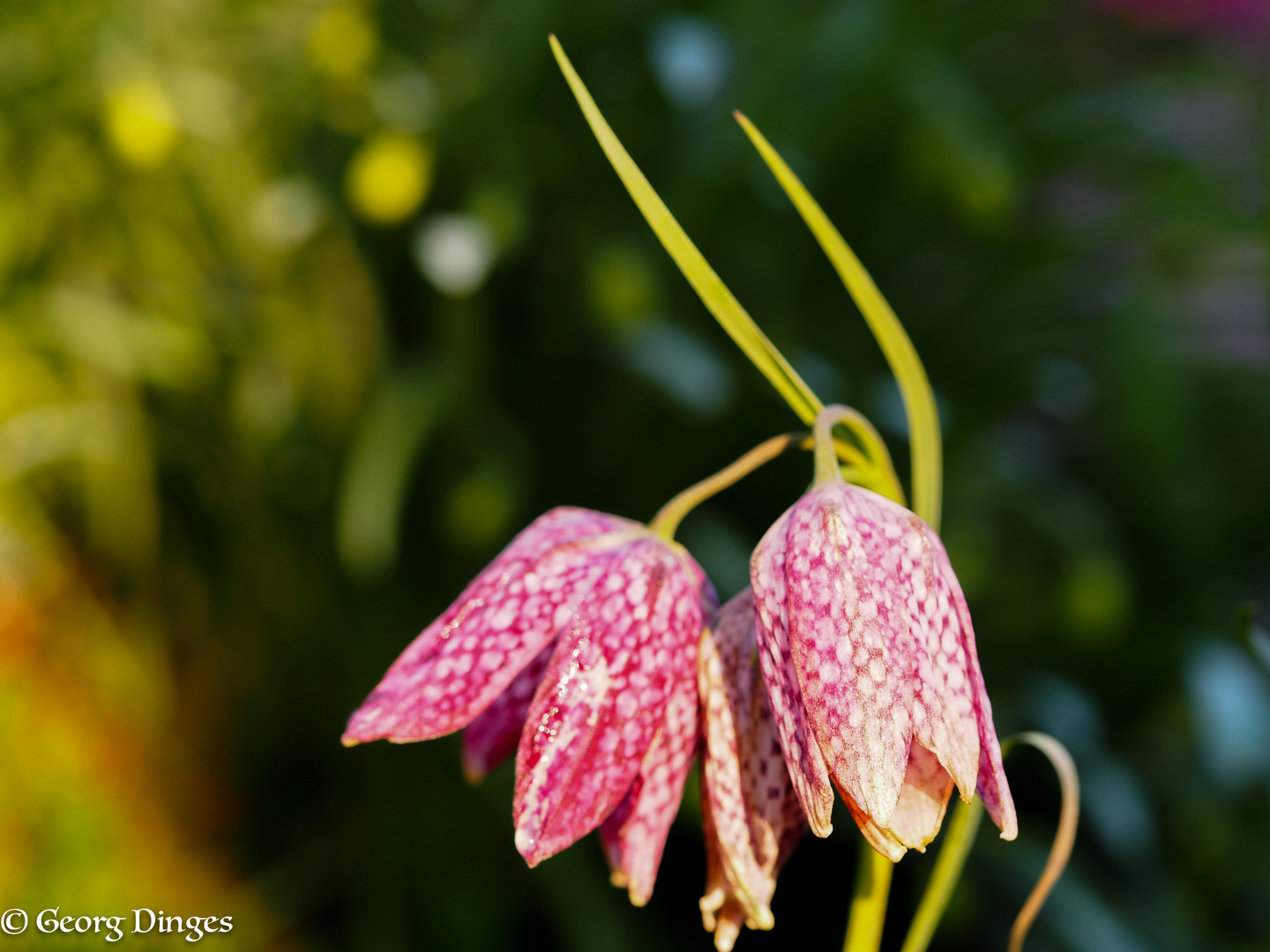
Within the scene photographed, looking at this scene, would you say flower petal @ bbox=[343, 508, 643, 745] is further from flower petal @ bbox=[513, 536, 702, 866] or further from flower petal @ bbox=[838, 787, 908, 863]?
flower petal @ bbox=[838, 787, 908, 863]

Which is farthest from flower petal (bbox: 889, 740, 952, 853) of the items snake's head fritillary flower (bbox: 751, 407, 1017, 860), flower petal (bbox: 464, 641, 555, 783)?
flower petal (bbox: 464, 641, 555, 783)

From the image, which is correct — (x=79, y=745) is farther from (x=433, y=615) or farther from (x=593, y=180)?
(x=593, y=180)

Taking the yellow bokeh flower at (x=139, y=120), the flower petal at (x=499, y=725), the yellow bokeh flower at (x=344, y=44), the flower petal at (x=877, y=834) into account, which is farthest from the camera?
the yellow bokeh flower at (x=344, y=44)

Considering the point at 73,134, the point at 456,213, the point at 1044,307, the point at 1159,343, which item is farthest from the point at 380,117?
the point at 1159,343

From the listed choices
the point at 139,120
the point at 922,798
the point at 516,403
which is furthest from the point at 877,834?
the point at 139,120

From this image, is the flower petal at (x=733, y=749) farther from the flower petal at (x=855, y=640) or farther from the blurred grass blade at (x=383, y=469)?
the blurred grass blade at (x=383, y=469)

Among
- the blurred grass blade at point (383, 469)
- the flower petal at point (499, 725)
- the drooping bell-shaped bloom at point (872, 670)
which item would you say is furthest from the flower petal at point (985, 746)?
the blurred grass blade at point (383, 469)
